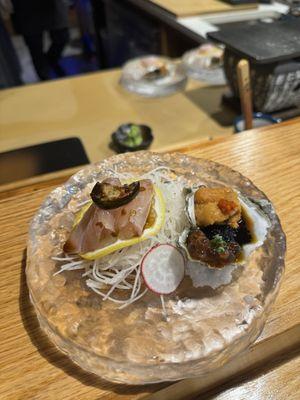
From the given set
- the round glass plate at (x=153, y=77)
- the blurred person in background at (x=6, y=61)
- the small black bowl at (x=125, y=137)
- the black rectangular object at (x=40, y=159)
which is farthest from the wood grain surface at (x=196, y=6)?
the black rectangular object at (x=40, y=159)

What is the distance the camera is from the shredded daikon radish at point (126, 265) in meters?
0.84

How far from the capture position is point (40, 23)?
408 cm

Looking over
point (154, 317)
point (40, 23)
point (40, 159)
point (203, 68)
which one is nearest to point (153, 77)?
point (203, 68)

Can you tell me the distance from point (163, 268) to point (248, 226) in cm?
23

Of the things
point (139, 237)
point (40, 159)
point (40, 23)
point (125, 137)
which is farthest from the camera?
point (40, 23)

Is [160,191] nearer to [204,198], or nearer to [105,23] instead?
[204,198]

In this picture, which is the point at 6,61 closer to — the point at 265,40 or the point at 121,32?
the point at 121,32

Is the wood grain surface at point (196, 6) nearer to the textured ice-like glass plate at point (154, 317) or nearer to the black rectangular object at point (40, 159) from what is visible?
the black rectangular object at point (40, 159)

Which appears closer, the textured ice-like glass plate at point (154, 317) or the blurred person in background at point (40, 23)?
the textured ice-like glass plate at point (154, 317)

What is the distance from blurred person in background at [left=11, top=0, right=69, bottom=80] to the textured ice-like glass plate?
3739 millimetres

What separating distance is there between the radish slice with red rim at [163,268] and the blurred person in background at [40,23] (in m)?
3.89

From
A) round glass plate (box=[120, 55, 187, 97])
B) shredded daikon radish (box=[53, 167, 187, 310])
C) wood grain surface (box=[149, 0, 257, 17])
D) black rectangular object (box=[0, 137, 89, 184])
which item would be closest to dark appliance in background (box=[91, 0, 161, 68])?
wood grain surface (box=[149, 0, 257, 17])

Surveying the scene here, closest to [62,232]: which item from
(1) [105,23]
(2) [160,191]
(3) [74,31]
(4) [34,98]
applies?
(2) [160,191]

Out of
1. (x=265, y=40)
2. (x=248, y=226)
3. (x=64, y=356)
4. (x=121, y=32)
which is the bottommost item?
(x=121, y=32)
